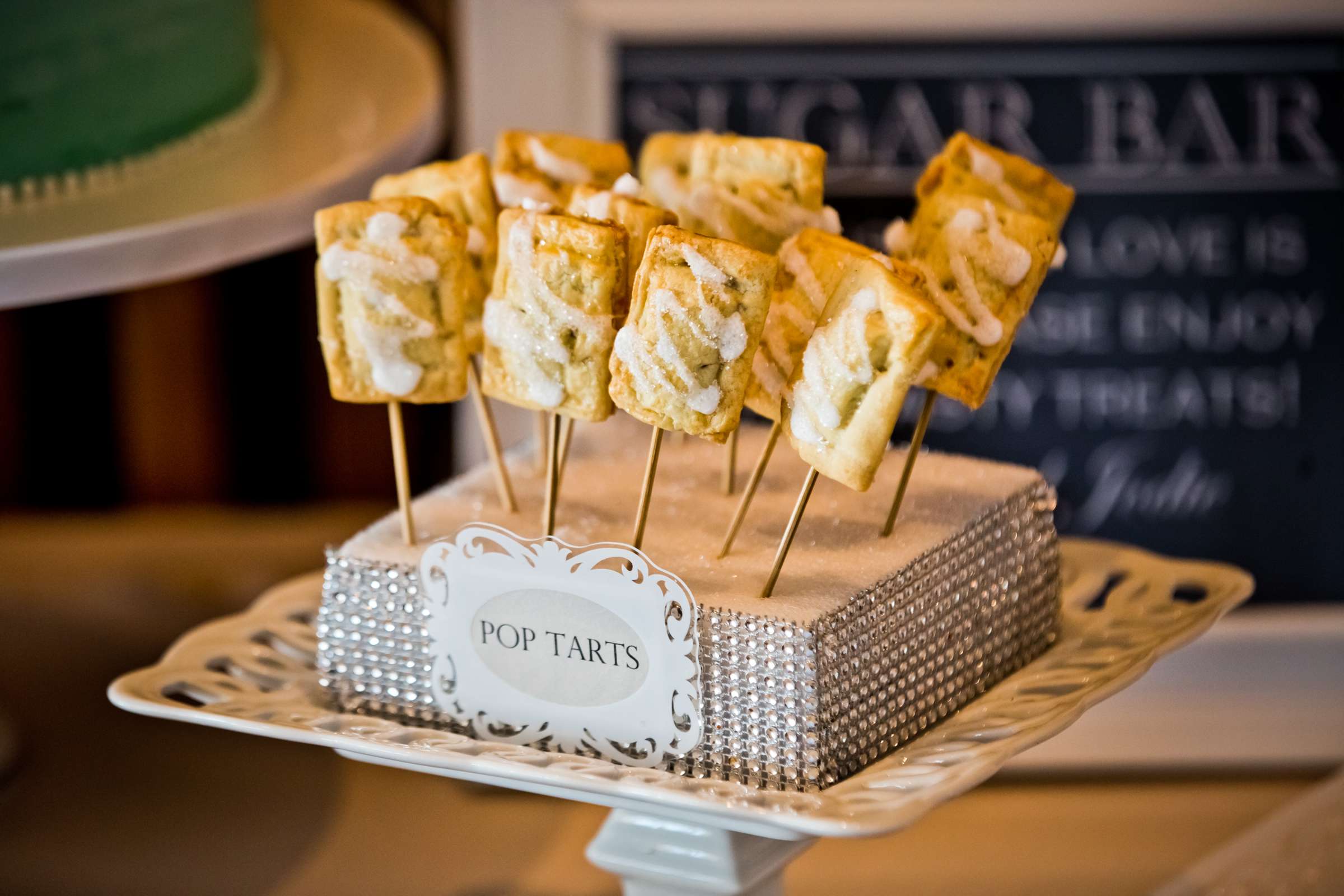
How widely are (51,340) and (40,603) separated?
408 millimetres

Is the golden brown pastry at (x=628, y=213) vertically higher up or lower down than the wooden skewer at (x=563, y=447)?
higher up

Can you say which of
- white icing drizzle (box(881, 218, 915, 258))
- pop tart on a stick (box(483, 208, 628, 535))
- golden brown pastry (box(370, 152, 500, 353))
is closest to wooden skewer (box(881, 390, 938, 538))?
white icing drizzle (box(881, 218, 915, 258))

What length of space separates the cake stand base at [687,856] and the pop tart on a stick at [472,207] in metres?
0.25

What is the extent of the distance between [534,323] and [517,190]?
0.17m

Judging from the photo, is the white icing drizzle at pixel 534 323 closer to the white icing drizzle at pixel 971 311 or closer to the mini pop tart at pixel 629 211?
the mini pop tart at pixel 629 211

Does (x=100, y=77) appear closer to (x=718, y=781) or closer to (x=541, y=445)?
(x=541, y=445)

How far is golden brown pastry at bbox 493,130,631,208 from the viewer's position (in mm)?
1015

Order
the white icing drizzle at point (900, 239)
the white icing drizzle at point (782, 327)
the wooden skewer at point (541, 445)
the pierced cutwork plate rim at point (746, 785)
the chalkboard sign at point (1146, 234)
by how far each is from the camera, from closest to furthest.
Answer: the pierced cutwork plate rim at point (746, 785)
the white icing drizzle at point (782, 327)
the white icing drizzle at point (900, 239)
the wooden skewer at point (541, 445)
the chalkboard sign at point (1146, 234)

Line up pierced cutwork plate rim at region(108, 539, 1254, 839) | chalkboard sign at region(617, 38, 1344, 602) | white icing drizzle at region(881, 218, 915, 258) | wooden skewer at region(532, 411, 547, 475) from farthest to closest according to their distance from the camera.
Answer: chalkboard sign at region(617, 38, 1344, 602) < wooden skewer at region(532, 411, 547, 475) < white icing drizzle at region(881, 218, 915, 258) < pierced cutwork plate rim at region(108, 539, 1254, 839)

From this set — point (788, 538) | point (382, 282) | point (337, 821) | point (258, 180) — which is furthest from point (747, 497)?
point (337, 821)

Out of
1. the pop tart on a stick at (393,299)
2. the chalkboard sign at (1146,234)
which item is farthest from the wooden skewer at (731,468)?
the chalkboard sign at (1146,234)

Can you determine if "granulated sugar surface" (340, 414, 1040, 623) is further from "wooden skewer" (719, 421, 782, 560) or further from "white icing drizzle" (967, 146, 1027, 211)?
"white icing drizzle" (967, 146, 1027, 211)

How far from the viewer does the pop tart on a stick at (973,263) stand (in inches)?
36.3

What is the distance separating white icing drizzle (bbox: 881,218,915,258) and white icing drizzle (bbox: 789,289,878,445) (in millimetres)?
167
